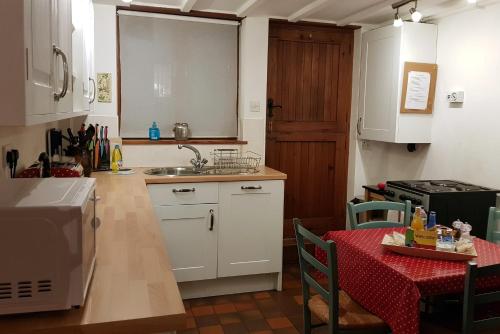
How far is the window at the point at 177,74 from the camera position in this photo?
11.6 ft

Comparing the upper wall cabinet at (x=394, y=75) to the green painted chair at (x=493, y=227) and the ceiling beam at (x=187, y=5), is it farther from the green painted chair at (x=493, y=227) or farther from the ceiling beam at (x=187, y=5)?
the ceiling beam at (x=187, y=5)

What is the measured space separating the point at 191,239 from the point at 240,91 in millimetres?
1397

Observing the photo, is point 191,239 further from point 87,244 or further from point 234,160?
point 87,244

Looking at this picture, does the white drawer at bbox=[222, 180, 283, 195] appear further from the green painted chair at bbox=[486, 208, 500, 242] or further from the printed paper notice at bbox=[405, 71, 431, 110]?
the green painted chair at bbox=[486, 208, 500, 242]

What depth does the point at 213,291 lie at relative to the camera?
3.27 metres

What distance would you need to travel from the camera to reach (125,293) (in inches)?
46.9

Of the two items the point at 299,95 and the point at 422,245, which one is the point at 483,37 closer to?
the point at 299,95

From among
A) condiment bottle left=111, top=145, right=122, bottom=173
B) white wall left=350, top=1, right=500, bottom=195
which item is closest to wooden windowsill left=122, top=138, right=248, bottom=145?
condiment bottle left=111, top=145, right=122, bottom=173

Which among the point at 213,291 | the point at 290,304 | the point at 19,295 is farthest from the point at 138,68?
the point at 19,295

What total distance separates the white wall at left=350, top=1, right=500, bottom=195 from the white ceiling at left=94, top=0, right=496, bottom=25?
7.3 inches

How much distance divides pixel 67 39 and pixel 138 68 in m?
2.00

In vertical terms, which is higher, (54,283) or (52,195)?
(52,195)

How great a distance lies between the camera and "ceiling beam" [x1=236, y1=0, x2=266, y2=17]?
3172 mm

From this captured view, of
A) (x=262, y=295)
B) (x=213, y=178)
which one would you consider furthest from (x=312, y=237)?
(x=262, y=295)
